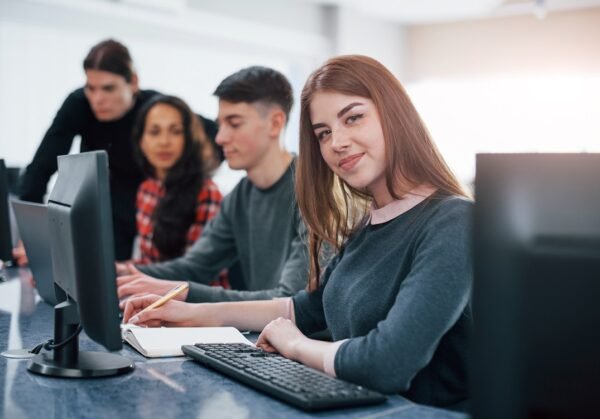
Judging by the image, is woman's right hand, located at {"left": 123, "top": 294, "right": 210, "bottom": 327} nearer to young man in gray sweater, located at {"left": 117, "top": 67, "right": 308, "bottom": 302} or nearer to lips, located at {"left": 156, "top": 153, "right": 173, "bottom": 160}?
young man in gray sweater, located at {"left": 117, "top": 67, "right": 308, "bottom": 302}

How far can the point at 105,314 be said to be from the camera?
42.2 inches

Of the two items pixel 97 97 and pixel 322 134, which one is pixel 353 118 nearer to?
pixel 322 134

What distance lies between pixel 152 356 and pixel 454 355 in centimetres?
54

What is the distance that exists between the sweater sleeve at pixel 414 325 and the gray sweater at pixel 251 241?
81 centimetres

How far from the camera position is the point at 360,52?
683 centimetres

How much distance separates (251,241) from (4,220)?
0.72 meters

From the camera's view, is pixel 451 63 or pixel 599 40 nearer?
pixel 599 40

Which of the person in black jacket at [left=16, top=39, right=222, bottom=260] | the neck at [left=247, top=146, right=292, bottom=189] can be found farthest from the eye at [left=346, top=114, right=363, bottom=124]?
the person in black jacket at [left=16, top=39, right=222, bottom=260]

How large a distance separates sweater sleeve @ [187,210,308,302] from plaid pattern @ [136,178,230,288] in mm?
615

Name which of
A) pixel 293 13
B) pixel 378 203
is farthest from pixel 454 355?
pixel 293 13

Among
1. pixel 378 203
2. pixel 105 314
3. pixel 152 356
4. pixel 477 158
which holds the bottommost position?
pixel 152 356

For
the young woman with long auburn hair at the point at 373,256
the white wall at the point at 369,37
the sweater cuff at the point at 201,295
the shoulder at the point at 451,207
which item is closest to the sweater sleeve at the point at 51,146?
the sweater cuff at the point at 201,295

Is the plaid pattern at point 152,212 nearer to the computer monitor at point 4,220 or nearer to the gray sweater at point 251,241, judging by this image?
the gray sweater at point 251,241

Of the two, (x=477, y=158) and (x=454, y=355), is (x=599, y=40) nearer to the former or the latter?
(x=454, y=355)
